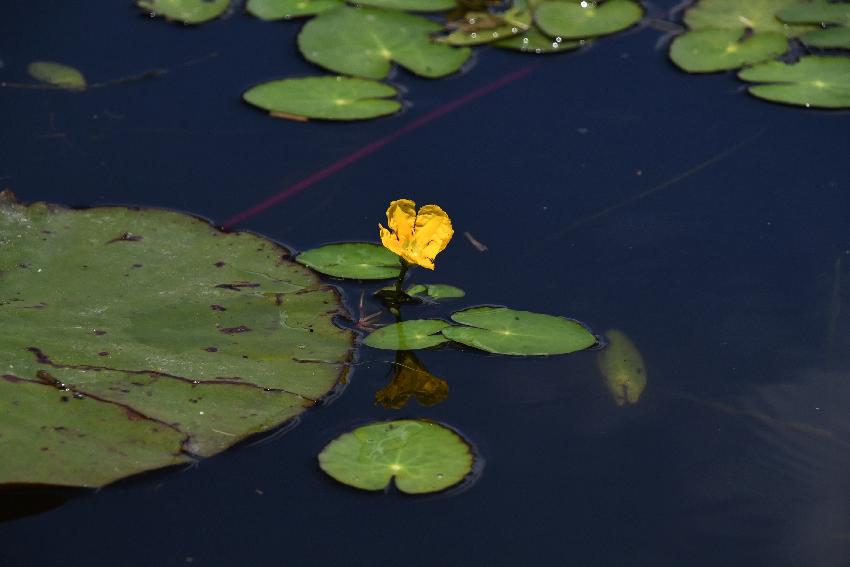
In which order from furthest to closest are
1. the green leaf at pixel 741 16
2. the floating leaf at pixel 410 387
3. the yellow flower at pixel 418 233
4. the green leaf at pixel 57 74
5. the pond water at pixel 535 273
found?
1. the green leaf at pixel 741 16
2. the green leaf at pixel 57 74
3. the yellow flower at pixel 418 233
4. the floating leaf at pixel 410 387
5. the pond water at pixel 535 273

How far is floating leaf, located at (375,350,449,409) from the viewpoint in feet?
7.00

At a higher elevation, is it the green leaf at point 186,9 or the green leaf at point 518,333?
the green leaf at point 186,9

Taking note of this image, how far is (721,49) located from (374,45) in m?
1.08

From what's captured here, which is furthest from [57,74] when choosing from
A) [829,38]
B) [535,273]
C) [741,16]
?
[829,38]

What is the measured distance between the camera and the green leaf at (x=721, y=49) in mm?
3273

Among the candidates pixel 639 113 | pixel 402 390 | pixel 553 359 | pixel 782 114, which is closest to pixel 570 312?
pixel 553 359

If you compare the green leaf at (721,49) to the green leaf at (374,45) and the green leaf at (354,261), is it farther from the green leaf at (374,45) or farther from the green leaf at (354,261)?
the green leaf at (354,261)

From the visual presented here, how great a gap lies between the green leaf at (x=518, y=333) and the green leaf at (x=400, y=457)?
24 cm

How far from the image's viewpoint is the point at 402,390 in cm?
216

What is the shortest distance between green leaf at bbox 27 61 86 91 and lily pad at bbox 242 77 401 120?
0.51m

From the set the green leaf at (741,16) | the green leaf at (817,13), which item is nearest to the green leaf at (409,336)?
the green leaf at (741,16)

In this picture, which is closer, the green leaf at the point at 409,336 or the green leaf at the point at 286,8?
the green leaf at the point at 409,336

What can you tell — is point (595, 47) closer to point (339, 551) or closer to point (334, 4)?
point (334, 4)

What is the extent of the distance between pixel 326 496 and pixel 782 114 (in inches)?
73.7
